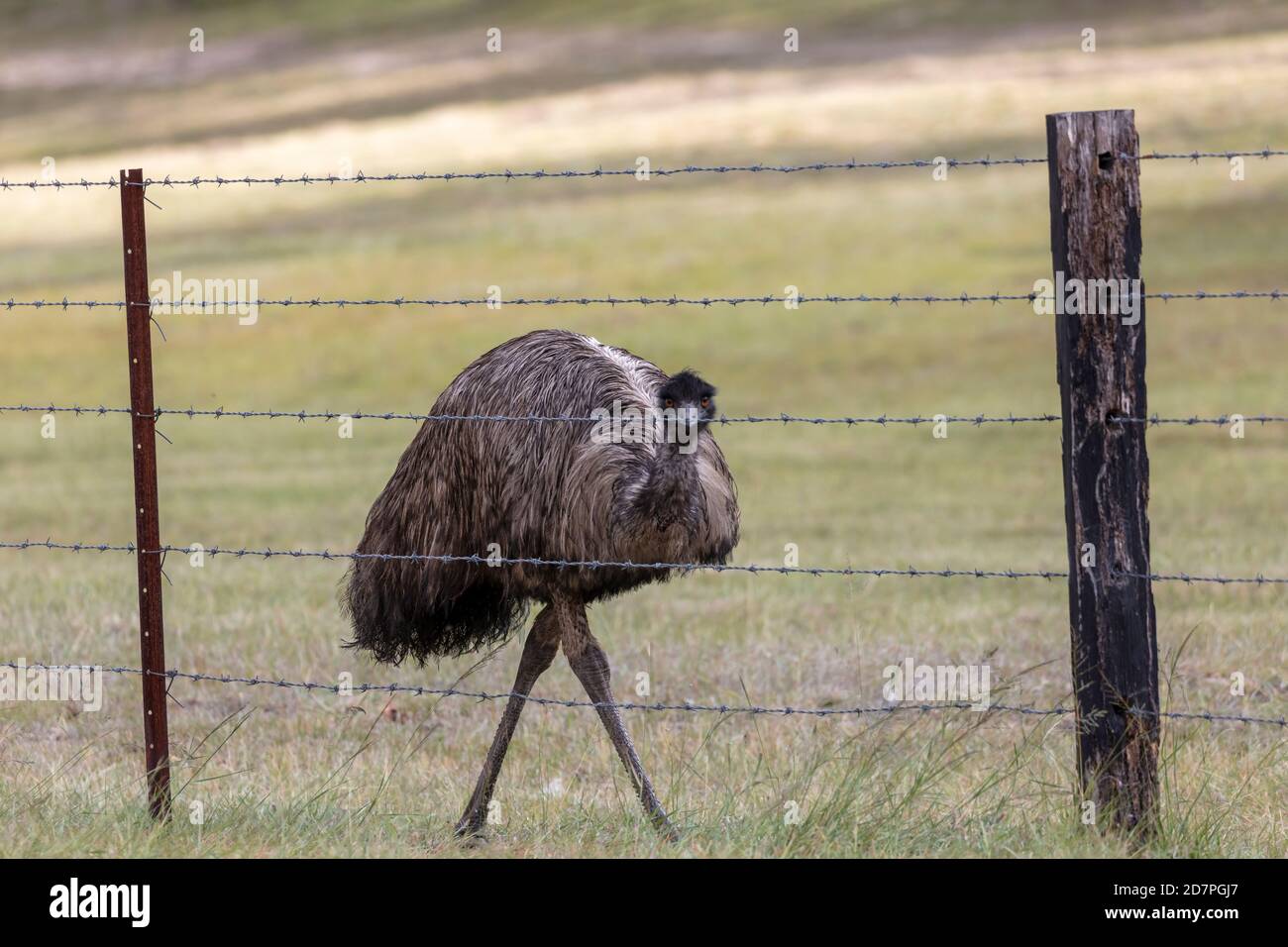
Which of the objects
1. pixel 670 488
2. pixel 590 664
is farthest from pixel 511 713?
pixel 670 488

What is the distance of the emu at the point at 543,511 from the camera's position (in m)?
6.28

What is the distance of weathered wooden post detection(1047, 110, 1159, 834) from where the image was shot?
19.0ft

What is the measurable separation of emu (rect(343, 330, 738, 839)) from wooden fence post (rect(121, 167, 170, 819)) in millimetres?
881

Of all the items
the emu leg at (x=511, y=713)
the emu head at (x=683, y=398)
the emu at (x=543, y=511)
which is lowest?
the emu leg at (x=511, y=713)

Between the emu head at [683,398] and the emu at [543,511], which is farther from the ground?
the emu head at [683,398]

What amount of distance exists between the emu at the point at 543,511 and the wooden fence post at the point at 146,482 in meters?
0.88

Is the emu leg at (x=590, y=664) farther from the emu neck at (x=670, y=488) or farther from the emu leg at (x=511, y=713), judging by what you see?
the emu neck at (x=670, y=488)

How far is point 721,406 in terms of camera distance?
24.9 metres

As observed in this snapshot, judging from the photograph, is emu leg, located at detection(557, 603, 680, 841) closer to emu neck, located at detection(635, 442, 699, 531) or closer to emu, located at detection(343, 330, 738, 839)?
emu, located at detection(343, 330, 738, 839)

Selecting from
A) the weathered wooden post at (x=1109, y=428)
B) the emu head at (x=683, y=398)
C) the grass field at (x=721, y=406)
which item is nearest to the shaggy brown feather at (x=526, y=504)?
the emu head at (x=683, y=398)

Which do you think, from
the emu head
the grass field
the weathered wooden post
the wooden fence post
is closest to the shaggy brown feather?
the emu head

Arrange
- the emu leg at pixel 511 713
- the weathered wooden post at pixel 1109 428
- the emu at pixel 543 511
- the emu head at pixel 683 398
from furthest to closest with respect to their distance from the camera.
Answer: the emu leg at pixel 511 713
the emu at pixel 543 511
the emu head at pixel 683 398
the weathered wooden post at pixel 1109 428

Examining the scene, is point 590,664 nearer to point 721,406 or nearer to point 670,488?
point 670,488
